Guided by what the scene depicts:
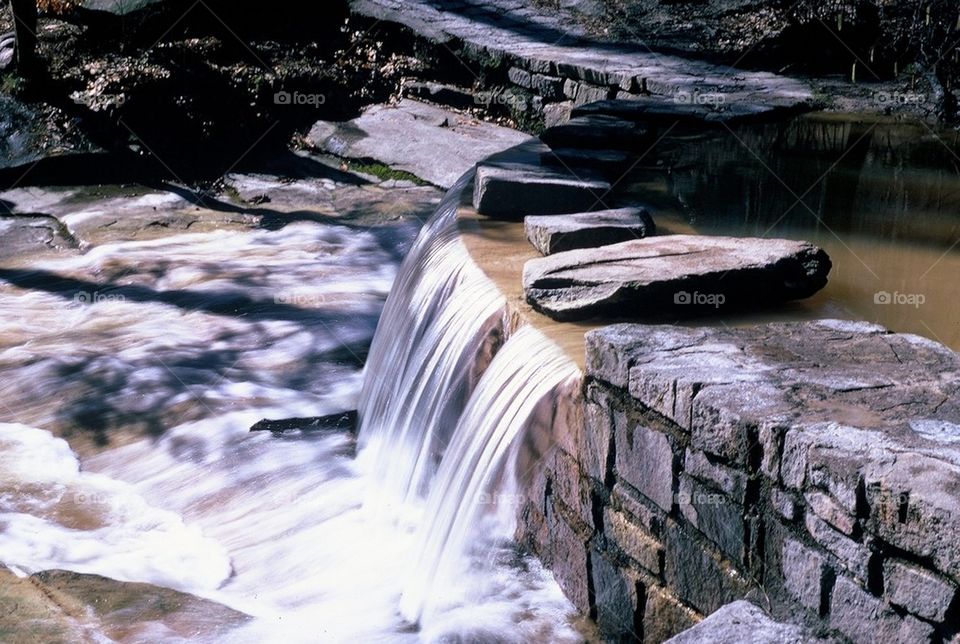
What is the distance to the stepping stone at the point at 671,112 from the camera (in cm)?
590

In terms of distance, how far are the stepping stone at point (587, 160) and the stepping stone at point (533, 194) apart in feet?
1.09

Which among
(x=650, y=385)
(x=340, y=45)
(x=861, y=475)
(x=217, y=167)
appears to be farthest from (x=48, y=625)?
(x=340, y=45)

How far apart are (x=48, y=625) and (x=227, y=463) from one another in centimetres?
122

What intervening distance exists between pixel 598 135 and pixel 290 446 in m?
2.09

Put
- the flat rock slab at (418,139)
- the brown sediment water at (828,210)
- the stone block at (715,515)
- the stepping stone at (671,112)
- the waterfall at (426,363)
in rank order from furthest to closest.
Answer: the flat rock slab at (418,139) → the stepping stone at (671,112) → the waterfall at (426,363) → the brown sediment water at (828,210) → the stone block at (715,515)

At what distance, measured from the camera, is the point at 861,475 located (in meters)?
1.94

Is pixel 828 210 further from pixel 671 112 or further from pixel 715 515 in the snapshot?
pixel 715 515

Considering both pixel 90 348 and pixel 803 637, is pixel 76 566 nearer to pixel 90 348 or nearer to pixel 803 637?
pixel 90 348

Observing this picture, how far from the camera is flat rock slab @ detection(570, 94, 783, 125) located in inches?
232

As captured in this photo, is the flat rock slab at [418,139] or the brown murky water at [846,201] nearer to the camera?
the brown murky water at [846,201]

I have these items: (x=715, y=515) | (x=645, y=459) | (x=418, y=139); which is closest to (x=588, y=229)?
(x=645, y=459)

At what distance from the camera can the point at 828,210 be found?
14.6 feet

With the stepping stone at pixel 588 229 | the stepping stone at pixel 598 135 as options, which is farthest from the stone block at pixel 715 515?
the stepping stone at pixel 598 135

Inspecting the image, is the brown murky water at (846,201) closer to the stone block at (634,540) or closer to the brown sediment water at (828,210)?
the brown sediment water at (828,210)
